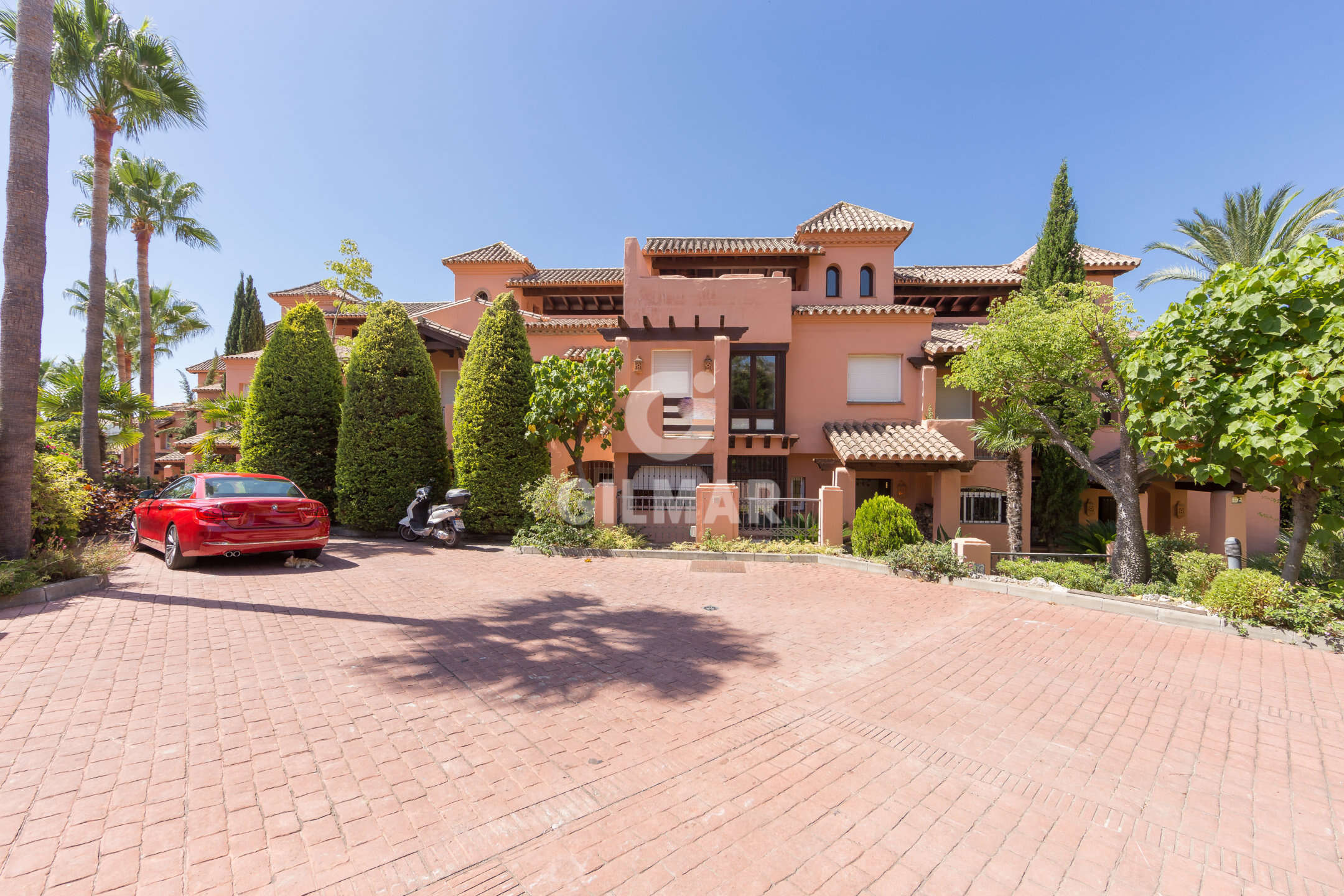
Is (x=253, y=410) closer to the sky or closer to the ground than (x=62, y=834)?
closer to the sky

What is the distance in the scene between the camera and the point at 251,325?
2891cm

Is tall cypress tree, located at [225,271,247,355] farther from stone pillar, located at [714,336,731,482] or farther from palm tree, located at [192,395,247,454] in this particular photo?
stone pillar, located at [714,336,731,482]

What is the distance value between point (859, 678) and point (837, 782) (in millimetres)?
1664

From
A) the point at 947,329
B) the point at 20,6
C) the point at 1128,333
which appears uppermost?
the point at 20,6

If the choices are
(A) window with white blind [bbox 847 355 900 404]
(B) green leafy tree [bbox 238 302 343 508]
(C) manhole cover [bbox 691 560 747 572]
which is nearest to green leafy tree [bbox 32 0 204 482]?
(B) green leafy tree [bbox 238 302 343 508]

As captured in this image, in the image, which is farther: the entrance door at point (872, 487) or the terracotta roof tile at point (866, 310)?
the entrance door at point (872, 487)

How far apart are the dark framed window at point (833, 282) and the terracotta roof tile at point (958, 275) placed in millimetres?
2556

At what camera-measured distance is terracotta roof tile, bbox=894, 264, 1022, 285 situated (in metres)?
17.2

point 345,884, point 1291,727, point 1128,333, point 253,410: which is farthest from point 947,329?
point 253,410

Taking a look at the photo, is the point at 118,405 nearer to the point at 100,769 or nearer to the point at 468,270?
the point at 468,270

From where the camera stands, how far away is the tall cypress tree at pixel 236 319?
1233 inches

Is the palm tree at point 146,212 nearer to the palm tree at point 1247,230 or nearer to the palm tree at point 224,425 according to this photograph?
the palm tree at point 224,425

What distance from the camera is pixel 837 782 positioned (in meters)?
3.11

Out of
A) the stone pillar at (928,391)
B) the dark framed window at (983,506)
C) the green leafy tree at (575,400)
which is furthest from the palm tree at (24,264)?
the dark framed window at (983,506)
